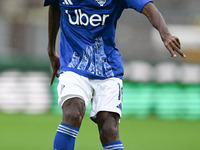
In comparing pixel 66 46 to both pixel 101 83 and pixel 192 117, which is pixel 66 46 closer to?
pixel 101 83

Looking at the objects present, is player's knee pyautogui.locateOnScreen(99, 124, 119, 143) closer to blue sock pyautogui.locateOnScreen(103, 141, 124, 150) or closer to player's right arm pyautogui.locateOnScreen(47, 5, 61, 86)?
blue sock pyautogui.locateOnScreen(103, 141, 124, 150)

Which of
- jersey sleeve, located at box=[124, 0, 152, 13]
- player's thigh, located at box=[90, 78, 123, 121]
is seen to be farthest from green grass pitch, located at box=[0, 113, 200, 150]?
jersey sleeve, located at box=[124, 0, 152, 13]

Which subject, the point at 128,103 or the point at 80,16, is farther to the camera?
the point at 128,103

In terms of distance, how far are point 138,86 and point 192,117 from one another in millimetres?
1759

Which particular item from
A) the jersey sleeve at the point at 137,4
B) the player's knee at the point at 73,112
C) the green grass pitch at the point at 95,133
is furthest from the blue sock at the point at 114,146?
the green grass pitch at the point at 95,133

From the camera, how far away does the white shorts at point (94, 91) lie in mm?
5062

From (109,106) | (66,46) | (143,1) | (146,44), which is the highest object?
(143,1)

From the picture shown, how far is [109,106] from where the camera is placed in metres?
5.14

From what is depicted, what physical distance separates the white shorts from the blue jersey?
0.06m

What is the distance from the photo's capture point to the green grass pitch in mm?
9391

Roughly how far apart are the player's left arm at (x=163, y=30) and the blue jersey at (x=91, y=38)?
0.33 m

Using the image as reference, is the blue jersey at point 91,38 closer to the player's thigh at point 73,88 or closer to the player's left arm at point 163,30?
the player's thigh at point 73,88

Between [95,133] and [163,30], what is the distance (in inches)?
273

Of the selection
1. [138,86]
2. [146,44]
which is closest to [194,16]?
[146,44]
